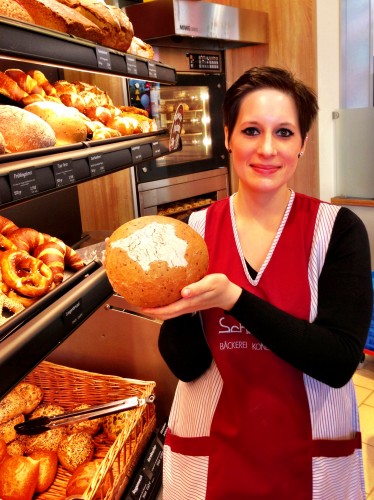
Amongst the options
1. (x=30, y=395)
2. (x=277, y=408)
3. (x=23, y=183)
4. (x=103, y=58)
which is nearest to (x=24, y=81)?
(x=103, y=58)

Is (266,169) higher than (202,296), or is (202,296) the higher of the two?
(266,169)

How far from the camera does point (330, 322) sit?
1137 millimetres

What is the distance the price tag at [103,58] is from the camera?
1300 mm

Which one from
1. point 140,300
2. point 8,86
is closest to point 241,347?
point 140,300

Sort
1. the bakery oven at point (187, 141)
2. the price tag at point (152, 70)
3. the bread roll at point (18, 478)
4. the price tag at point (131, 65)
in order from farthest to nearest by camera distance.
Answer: the bakery oven at point (187, 141) < the price tag at point (152, 70) < the price tag at point (131, 65) < the bread roll at point (18, 478)

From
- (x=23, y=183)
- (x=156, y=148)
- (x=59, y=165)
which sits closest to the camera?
(x=23, y=183)

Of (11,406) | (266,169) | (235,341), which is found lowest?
(11,406)

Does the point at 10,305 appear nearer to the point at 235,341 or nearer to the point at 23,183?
the point at 23,183

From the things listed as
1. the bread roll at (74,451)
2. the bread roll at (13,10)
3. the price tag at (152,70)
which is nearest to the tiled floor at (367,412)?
the bread roll at (74,451)

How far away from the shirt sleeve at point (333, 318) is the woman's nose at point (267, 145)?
0.24 meters

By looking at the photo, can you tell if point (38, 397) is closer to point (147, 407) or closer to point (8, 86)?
point (147, 407)

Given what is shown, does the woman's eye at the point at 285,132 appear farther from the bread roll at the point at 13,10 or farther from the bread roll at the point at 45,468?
the bread roll at the point at 45,468

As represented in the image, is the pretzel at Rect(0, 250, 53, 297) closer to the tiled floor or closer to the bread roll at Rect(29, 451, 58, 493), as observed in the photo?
the bread roll at Rect(29, 451, 58, 493)

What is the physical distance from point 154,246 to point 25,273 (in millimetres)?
419
